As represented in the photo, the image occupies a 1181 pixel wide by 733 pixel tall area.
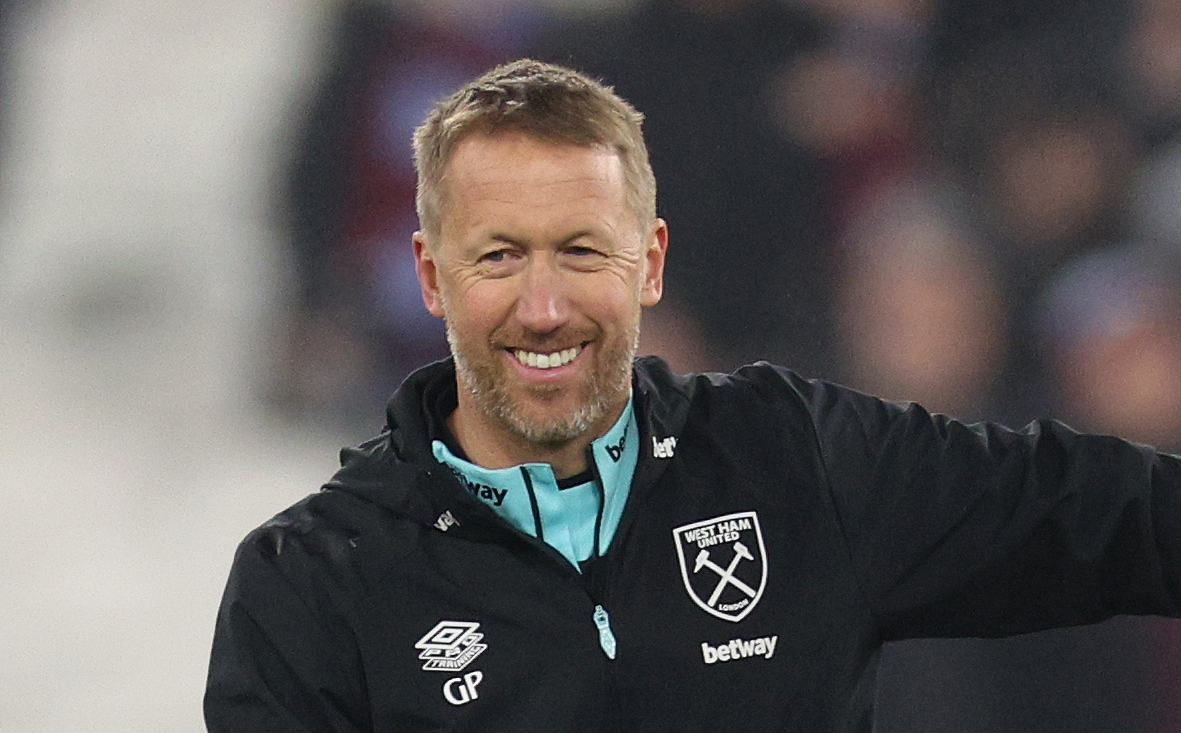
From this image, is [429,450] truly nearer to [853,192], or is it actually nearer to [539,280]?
[539,280]

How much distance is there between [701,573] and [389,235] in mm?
1217

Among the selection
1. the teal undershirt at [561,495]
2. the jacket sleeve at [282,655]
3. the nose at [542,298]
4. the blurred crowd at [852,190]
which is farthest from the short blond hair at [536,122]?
the blurred crowd at [852,190]

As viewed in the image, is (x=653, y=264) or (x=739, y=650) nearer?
(x=739, y=650)

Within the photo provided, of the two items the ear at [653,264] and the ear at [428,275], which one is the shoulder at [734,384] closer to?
the ear at [653,264]

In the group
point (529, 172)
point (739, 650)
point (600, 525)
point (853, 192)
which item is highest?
point (853, 192)

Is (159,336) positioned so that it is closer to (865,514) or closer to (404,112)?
(404,112)

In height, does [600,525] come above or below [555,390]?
below

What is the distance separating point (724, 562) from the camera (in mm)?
1493

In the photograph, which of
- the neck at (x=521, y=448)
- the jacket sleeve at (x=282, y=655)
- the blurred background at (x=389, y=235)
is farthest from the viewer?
the blurred background at (x=389, y=235)

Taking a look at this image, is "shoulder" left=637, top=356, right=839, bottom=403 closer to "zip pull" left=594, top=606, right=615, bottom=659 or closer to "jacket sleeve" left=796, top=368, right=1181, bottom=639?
"jacket sleeve" left=796, top=368, right=1181, bottom=639

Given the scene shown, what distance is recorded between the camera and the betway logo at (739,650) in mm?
1449

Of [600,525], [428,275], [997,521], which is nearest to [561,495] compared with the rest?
[600,525]

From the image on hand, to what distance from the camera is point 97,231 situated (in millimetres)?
2594

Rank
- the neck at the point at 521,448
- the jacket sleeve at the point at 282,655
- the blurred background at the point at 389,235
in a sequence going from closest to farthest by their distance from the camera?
the jacket sleeve at the point at 282,655, the neck at the point at 521,448, the blurred background at the point at 389,235
